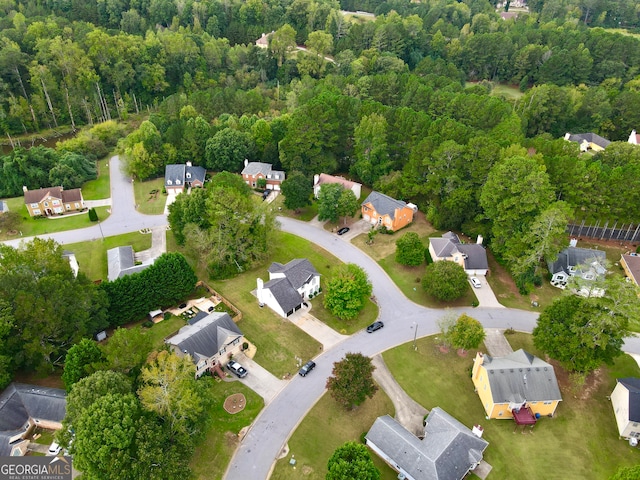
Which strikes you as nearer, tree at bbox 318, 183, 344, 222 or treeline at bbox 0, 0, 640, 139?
tree at bbox 318, 183, 344, 222

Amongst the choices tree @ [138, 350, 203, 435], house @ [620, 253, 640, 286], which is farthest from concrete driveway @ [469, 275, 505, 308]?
tree @ [138, 350, 203, 435]

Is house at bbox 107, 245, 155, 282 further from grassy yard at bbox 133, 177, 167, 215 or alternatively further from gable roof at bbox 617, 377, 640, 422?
gable roof at bbox 617, 377, 640, 422

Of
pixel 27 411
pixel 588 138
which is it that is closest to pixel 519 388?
pixel 27 411

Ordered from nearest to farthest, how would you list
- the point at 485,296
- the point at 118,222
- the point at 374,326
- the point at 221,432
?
the point at 221,432, the point at 374,326, the point at 485,296, the point at 118,222

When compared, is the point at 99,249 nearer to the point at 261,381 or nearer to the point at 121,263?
the point at 121,263

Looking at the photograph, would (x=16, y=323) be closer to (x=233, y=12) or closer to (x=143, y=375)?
(x=143, y=375)

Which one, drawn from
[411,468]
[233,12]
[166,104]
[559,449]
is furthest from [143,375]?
[233,12]

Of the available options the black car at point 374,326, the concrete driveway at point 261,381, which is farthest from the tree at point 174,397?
the black car at point 374,326

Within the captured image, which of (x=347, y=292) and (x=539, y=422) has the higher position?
(x=347, y=292)
